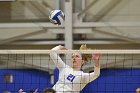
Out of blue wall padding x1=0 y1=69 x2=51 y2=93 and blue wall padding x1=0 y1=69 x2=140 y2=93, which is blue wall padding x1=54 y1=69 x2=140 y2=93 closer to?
blue wall padding x1=0 y1=69 x2=140 y2=93

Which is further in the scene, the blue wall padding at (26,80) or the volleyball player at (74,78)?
the blue wall padding at (26,80)

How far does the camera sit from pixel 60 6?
7871 mm

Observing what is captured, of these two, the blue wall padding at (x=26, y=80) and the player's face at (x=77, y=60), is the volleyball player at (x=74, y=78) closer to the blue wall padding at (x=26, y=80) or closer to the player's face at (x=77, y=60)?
the player's face at (x=77, y=60)

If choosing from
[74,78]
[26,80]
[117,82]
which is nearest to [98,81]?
[117,82]

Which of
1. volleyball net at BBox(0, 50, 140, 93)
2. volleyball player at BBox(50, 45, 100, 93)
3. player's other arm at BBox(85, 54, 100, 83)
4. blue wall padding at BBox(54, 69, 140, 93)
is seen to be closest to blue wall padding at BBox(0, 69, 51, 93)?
volleyball net at BBox(0, 50, 140, 93)

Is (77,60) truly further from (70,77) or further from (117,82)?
(117,82)

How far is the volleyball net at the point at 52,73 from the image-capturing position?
7.05 meters

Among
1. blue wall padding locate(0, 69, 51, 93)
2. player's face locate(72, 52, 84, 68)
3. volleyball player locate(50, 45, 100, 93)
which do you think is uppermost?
player's face locate(72, 52, 84, 68)

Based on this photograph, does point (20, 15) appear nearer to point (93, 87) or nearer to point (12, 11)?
point (12, 11)

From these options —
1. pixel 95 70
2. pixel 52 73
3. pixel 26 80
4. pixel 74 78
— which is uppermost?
pixel 95 70

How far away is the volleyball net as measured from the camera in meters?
7.05

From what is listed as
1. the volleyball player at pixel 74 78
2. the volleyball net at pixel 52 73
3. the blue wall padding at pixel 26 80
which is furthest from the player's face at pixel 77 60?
the blue wall padding at pixel 26 80

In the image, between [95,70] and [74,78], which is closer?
[95,70]

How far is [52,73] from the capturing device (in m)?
7.67
